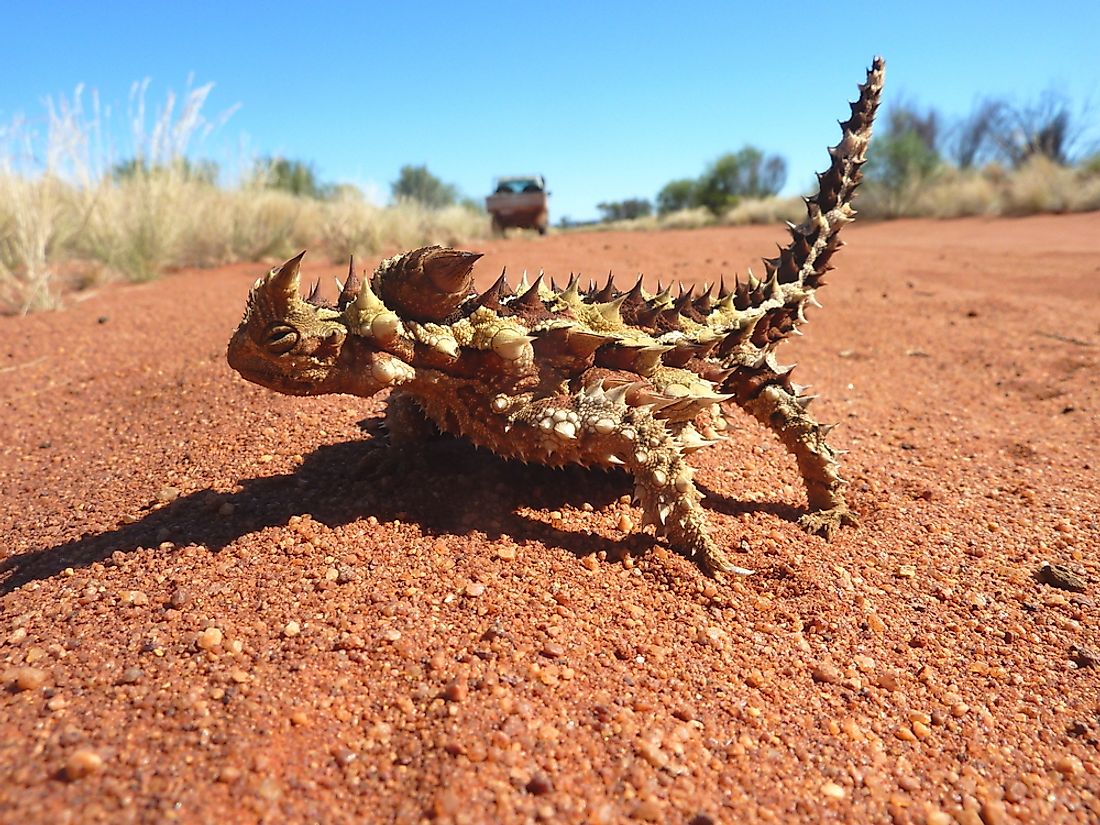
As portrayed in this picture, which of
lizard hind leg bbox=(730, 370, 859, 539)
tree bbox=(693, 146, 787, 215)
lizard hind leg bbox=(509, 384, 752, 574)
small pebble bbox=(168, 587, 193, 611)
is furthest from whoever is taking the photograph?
tree bbox=(693, 146, 787, 215)

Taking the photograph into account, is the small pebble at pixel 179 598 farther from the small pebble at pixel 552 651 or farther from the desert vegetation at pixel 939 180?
the desert vegetation at pixel 939 180

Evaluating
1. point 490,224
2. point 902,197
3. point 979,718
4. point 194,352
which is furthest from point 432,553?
point 902,197

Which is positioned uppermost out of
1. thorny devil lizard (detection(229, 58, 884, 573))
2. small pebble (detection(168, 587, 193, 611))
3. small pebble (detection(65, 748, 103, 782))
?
thorny devil lizard (detection(229, 58, 884, 573))

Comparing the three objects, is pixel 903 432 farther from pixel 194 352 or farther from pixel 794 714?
pixel 194 352

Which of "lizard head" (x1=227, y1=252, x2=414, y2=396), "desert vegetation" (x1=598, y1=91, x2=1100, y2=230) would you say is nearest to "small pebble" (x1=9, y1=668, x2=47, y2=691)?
"lizard head" (x1=227, y1=252, x2=414, y2=396)

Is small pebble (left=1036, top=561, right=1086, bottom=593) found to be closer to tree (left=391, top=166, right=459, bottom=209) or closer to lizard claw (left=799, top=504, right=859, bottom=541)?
lizard claw (left=799, top=504, right=859, bottom=541)

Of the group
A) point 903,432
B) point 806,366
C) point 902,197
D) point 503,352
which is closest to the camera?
point 503,352
